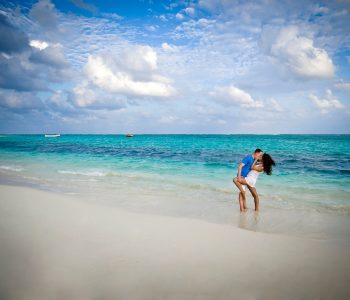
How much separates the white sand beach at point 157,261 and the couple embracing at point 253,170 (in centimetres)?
225

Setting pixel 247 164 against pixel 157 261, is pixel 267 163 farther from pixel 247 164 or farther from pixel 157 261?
pixel 157 261

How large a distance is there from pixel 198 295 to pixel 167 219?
9.57ft

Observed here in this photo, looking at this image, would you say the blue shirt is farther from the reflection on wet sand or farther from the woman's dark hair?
the reflection on wet sand

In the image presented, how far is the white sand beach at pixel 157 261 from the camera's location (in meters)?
2.99

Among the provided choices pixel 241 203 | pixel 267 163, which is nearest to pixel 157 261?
pixel 241 203

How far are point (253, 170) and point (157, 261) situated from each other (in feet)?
14.9

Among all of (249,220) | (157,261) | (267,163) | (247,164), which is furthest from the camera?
(247,164)

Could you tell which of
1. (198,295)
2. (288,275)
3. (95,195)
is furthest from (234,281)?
(95,195)

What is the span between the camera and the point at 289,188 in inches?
423

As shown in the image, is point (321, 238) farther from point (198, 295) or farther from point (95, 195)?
point (95, 195)

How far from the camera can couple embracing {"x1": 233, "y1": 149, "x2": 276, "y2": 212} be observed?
6.90 meters

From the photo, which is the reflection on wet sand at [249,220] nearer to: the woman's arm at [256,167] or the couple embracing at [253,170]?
the couple embracing at [253,170]

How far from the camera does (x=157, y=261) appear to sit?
365cm

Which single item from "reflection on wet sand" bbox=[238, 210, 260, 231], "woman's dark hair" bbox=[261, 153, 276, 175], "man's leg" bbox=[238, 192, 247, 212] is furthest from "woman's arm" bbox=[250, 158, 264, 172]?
"reflection on wet sand" bbox=[238, 210, 260, 231]
